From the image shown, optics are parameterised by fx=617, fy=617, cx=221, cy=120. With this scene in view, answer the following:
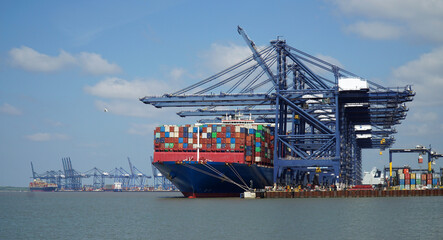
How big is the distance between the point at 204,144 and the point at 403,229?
4170 centimetres

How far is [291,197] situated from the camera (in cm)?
7819

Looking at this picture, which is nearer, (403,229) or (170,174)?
(403,229)

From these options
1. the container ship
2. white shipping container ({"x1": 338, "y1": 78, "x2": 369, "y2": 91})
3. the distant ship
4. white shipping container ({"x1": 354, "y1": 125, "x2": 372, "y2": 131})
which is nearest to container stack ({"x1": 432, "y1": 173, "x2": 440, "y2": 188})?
white shipping container ({"x1": 354, "y1": 125, "x2": 372, "y2": 131})

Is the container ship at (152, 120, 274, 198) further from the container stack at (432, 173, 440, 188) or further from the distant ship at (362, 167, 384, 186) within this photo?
the distant ship at (362, 167, 384, 186)

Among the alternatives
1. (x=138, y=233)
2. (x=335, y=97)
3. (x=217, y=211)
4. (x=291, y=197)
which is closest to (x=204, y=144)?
(x=291, y=197)

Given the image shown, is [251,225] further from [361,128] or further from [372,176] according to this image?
[372,176]

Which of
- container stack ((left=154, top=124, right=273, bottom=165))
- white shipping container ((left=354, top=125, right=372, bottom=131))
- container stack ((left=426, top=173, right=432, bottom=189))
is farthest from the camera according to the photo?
white shipping container ((left=354, top=125, right=372, bottom=131))

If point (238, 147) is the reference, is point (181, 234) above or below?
below

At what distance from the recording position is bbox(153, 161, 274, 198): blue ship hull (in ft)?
253

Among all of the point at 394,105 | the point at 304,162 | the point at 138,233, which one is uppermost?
the point at 394,105

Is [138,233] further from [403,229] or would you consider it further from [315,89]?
[315,89]

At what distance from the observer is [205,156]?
7844cm

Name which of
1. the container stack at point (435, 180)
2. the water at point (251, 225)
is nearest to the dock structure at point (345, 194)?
the container stack at point (435, 180)

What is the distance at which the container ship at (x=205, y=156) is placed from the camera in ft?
254
